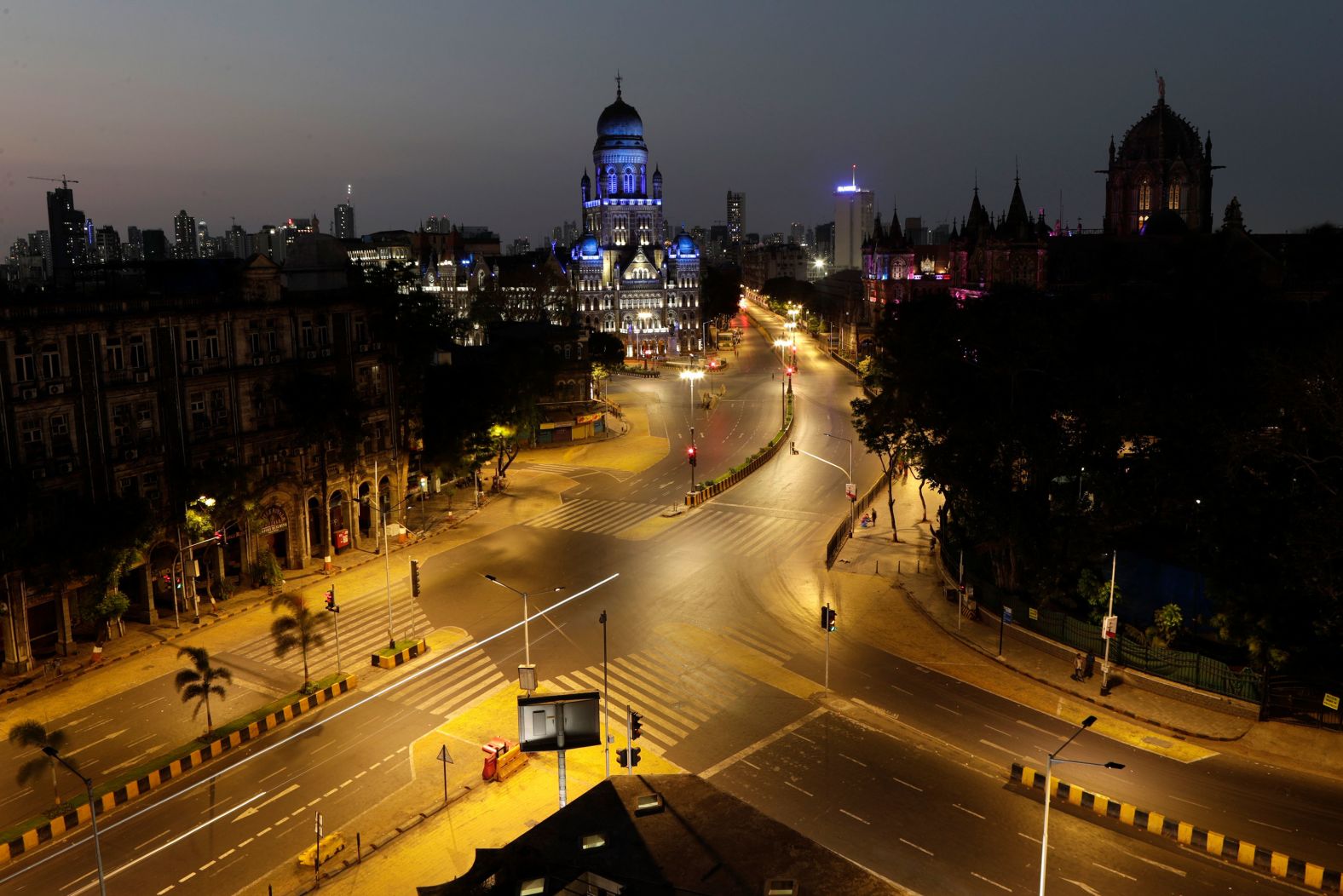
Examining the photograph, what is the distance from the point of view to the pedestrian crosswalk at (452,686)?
41.3m

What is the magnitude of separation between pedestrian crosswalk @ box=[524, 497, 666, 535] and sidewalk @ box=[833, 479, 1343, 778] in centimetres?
1479

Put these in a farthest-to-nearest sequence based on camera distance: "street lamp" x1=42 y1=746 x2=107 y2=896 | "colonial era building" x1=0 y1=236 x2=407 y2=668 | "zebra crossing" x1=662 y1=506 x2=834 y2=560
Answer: "zebra crossing" x1=662 y1=506 x2=834 y2=560 < "colonial era building" x1=0 y1=236 x2=407 y2=668 < "street lamp" x1=42 y1=746 x2=107 y2=896

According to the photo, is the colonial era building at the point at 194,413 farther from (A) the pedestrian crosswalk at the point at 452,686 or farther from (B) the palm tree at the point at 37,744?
(A) the pedestrian crosswalk at the point at 452,686

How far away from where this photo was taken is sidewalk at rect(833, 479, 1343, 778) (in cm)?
3744

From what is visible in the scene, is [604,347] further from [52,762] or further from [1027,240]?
[52,762]

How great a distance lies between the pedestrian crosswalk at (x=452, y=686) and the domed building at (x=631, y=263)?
124 metres

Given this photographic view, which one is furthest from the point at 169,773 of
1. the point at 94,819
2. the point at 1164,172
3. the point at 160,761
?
the point at 1164,172

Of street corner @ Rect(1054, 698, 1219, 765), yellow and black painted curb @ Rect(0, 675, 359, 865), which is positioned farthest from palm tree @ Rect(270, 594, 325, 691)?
street corner @ Rect(1054, 698, 1219, 765)

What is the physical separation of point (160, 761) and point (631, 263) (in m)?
144

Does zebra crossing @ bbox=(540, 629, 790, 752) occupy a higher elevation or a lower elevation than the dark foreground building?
lower

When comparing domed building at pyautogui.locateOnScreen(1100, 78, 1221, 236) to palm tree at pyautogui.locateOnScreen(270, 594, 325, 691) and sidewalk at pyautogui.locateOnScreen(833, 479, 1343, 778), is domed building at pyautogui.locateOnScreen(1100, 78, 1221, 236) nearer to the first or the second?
sidewalk at pyautogui.locateOnScreen(833, 479, 1343, 778)

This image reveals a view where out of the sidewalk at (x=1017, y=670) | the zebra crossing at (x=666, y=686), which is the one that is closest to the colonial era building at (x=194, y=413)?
the zebra crossing at (x=666, y=686)

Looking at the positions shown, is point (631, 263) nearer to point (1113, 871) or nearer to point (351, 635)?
point (351, 635)

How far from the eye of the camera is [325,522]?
193 feet
